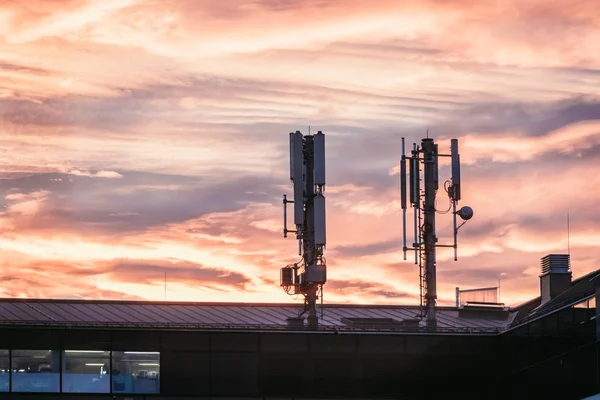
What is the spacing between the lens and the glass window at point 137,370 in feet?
267

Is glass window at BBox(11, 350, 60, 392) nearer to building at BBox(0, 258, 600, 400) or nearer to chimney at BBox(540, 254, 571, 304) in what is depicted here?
building at BBox(0, 258, 600, 400)

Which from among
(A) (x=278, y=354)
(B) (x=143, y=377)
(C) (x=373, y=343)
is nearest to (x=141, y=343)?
(B) (x=143, y=377)

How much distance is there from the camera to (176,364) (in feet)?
268

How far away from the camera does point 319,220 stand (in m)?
86.8

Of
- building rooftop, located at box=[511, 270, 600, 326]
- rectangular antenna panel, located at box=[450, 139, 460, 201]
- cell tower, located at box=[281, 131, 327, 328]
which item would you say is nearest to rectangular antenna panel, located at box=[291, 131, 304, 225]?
cell tower, located at box=[281, 131, 327, 328]

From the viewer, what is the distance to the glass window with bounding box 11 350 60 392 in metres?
80.8

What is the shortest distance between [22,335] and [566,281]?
32020mm

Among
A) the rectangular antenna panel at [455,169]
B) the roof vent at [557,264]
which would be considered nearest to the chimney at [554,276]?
the roof vent at [557,264]

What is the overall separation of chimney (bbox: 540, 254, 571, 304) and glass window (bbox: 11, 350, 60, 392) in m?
29.3

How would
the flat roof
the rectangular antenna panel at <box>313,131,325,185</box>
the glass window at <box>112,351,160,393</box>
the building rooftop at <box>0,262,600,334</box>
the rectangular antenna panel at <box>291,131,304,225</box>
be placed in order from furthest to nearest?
the rectangular antenna panel at <box>291,131,304,225</box> < the rectangular antenna panel at <box>313,131,325,185</box> < the flat roof < the building rooftop at <box>0,262,600,334</box> < the glass window at <box>112,351,160,393</box>

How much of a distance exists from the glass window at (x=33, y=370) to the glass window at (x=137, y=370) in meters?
3.35

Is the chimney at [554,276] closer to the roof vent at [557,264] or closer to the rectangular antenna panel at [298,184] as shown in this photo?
the roof vent at [557,264]

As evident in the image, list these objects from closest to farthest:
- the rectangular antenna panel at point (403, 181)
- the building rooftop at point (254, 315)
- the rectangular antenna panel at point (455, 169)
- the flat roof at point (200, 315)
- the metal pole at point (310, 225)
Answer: the building rooftop at point (254, 315) < the flat roof at point (200, 315) < the metal pole at point (310, 225) < the rectangular antenna panel at point (403, 181) < the rectangular antenna panel at point (455, 169)

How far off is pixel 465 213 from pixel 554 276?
6575mm
